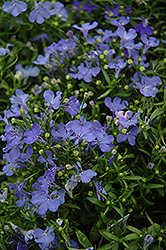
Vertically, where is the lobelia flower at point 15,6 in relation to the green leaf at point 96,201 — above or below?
above

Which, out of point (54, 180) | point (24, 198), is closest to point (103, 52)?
point (54, 180)

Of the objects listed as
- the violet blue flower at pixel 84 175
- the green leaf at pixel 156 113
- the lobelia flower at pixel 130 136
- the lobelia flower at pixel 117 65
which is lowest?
the lobelia flower at pixel 130 136

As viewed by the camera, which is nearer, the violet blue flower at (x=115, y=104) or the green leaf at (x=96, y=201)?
the green leaf at (x=96, y=201)

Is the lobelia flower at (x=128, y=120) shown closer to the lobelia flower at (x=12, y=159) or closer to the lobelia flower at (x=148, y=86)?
the lobelia flower at (x=148, y=86)

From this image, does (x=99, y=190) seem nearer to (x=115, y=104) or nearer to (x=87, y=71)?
(x=115, y=104)

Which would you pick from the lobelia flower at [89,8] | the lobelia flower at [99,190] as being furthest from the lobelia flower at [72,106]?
the lobelia flower at [89,8]

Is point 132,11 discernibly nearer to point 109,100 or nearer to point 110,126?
point 109,100

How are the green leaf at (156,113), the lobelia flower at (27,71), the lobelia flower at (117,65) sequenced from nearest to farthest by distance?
the green leaf at (156,113), the lobelia flower at (117,65), the lobelia flower at (27,71)

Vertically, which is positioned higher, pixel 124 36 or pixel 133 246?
pixel 124 36

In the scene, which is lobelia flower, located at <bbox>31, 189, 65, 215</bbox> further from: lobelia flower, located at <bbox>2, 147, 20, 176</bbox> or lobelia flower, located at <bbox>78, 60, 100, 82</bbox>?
lobelia flower, located at <bbox>78, 60, 100, 82</bbox>

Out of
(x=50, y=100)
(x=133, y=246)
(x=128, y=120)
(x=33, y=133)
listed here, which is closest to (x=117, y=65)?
(x=128, y=120)
